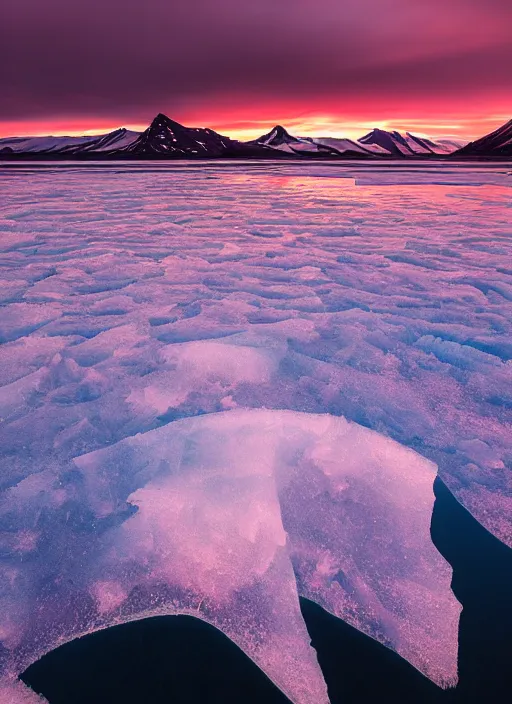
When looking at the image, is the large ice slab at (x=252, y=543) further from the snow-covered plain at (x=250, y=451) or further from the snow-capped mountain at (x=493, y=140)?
the snow-capped mountain at (x=493, y=140)

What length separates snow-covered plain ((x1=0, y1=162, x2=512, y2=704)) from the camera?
135cm

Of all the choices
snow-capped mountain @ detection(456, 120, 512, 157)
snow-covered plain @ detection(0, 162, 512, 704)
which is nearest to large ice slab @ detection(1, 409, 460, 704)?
snow-covered plain @ detection(0, 162, 512, 704)

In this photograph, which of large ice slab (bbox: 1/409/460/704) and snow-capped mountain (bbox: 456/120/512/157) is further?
snow-capped mountain (bbox: 456/120/512/157)

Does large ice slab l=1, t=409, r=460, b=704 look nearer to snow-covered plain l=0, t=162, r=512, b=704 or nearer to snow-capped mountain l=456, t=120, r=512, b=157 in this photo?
snow-covered plain l=0, t=162, r=512, b=704

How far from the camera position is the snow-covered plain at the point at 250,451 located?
1.35 m

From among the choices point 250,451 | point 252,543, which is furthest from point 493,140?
point 252,543

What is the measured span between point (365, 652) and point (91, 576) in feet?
2.73

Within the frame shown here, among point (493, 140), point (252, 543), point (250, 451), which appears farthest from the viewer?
point (493, 140)

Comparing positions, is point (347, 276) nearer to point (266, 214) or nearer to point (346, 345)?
point (346, 345)

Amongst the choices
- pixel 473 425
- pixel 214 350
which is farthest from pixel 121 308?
pixel 473 425

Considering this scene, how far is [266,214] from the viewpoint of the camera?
805cm

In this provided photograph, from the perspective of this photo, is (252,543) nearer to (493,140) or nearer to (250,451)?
(250,451)

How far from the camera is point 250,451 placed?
1818 millimetres

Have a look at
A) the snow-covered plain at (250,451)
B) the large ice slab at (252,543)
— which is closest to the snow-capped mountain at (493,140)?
the snow-covered plain at (250,451)
